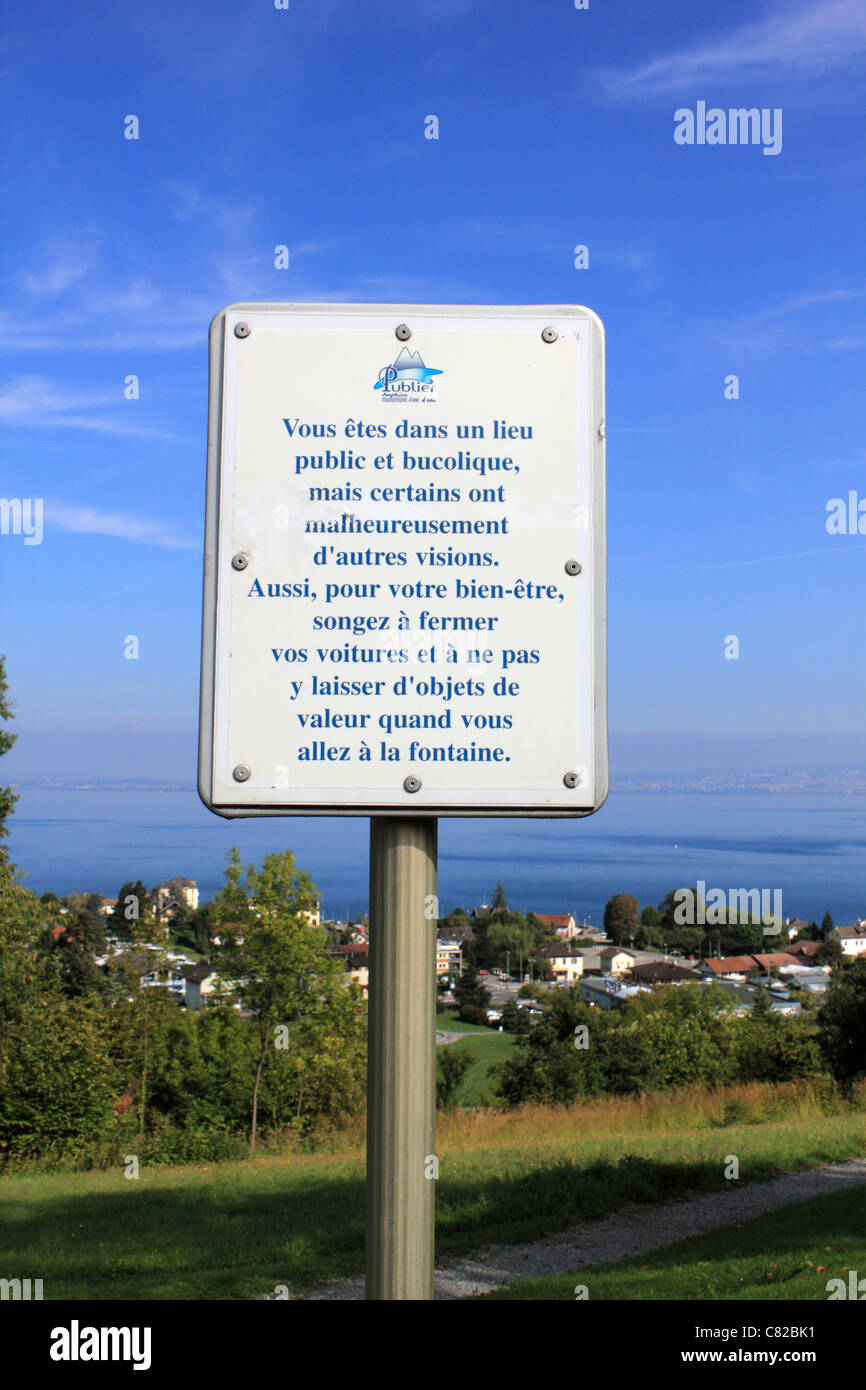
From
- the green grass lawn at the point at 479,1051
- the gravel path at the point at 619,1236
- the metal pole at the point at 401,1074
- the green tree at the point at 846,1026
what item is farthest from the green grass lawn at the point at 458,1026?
A: the metal pole at the point at 401,1074

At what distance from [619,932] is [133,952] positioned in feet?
163

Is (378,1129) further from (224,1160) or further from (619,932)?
(619,932)

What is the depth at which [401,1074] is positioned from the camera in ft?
6.89

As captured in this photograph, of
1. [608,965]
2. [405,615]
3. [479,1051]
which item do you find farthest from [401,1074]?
[608,965]

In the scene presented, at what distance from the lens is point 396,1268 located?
207 cm

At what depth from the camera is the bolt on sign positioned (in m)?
2.16

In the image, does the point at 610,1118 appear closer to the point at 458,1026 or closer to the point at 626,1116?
the point at 626,1116

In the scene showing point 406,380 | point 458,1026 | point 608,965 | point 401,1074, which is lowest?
point 458,1026

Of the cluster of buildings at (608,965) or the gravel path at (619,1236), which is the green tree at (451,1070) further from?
the gravel path at (619,1236)

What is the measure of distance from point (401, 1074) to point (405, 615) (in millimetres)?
1004

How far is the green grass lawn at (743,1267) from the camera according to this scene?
6.08 metres
